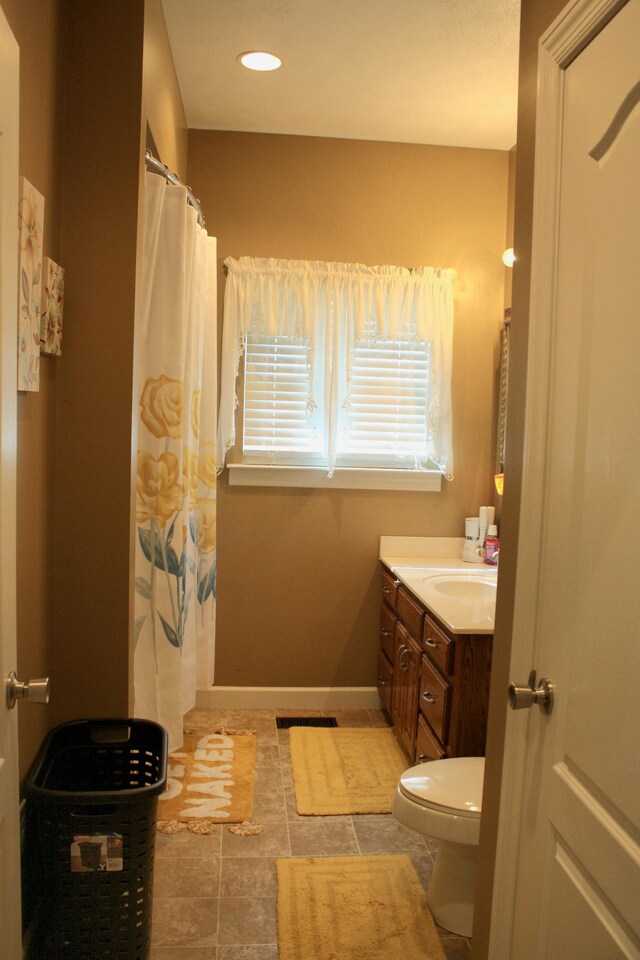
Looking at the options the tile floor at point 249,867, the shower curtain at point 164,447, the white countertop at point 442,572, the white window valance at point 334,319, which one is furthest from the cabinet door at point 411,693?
the white window valance at point 334,319

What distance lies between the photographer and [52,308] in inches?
77.5

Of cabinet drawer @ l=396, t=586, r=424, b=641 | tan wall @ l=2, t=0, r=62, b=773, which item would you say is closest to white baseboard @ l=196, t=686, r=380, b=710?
cabinet drawer @ l=396, t=586, r=424, b=641

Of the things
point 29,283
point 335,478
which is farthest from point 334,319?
point 29,283

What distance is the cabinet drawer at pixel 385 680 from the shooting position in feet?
11.6

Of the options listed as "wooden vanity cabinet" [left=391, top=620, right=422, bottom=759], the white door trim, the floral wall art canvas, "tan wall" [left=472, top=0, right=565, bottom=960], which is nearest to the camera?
the white door trim

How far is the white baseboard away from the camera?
377 cm

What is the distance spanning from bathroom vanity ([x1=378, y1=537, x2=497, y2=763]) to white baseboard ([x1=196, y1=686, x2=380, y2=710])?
0.40 ft

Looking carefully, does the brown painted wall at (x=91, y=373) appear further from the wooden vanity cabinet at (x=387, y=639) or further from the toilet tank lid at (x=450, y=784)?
the wooden vanity cabinet at (x=387, y=639)

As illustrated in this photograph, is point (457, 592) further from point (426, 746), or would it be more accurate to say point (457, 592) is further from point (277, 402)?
point (277, 402)

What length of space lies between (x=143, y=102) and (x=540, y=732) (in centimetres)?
191

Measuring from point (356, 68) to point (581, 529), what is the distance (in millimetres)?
2374

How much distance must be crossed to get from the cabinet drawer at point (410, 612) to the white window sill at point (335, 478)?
61 cm

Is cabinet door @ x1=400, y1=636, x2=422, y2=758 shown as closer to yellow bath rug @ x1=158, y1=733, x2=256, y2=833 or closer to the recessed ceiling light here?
yellow bath rug @ x1=158, y1=733, x2=256, y2=833

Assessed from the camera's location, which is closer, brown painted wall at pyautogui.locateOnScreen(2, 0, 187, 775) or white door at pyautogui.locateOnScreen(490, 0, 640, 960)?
white door at pyautogui.locateOnScreen(490, 0, 640, 960)
